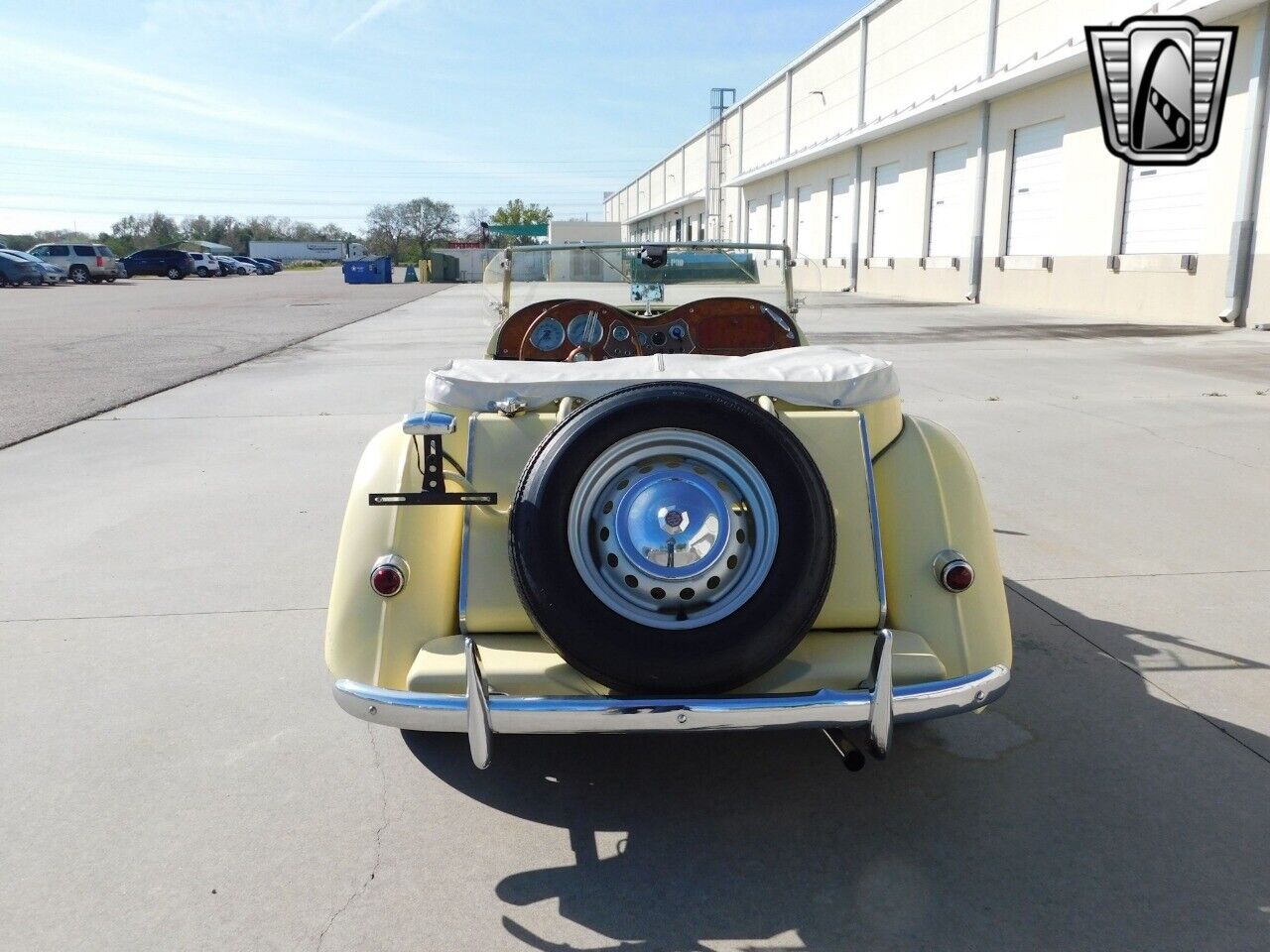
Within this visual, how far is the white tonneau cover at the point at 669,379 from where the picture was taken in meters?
2.97

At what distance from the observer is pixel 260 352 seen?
15.1 m

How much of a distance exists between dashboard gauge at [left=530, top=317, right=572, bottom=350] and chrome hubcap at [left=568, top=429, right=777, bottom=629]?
6.50 ft

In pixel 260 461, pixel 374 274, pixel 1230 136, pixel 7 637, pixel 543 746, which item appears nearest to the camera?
pixel 543 746

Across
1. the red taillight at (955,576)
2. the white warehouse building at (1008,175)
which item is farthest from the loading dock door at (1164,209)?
the red taillight at (955,576)

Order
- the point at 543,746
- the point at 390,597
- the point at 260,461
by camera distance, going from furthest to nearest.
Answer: the point at 260,461 → the point at 543,746 → the point at 390,597

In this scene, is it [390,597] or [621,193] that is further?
[621,193]

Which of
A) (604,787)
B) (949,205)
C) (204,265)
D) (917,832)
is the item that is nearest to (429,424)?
(604,787)

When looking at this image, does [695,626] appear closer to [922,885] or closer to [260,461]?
[922,885]

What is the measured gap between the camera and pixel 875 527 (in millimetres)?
2865

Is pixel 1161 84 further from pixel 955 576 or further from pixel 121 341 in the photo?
pixel 955 576

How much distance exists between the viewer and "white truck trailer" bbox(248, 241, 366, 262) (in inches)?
4449

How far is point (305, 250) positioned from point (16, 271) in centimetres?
7830

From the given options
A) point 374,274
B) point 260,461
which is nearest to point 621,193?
point 374,274

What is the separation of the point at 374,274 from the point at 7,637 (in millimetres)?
51337
